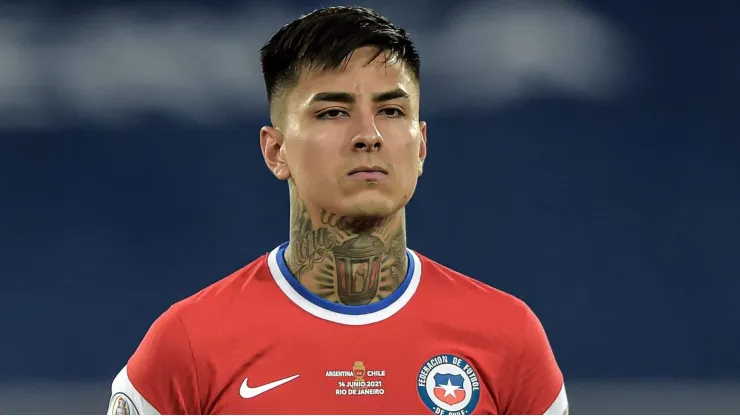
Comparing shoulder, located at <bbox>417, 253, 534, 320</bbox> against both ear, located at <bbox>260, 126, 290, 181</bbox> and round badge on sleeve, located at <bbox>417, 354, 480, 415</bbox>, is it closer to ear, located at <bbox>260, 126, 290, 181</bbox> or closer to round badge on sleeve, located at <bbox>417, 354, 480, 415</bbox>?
round badge on sleeve, located at <bbox>417, 354, 480, 415</bbox>

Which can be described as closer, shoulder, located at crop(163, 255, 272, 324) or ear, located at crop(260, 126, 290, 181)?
shoulder, located at crop(163, 255, 272, 324)

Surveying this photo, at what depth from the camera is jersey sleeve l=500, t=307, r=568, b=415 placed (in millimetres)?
2301

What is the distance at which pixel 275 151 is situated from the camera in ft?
8.00

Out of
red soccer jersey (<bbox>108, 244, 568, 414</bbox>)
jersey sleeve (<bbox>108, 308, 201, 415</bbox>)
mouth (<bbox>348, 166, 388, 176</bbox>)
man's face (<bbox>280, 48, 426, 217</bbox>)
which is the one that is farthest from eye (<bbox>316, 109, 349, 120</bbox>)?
jersey sleeve (<bbox>108, 308, 201, 415</bbox>)

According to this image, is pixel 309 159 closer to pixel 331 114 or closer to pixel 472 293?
pixel 331 114

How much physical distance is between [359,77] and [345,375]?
666 mm

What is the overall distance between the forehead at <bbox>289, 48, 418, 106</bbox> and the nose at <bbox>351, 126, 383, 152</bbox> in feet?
0.32

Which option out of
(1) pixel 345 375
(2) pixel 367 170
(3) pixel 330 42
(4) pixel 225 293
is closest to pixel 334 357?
(1) pixel 345 375

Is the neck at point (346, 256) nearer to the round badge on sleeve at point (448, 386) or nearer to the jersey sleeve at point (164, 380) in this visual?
the round badge on sleeve at point (448, 386)

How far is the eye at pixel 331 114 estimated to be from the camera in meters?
2.27

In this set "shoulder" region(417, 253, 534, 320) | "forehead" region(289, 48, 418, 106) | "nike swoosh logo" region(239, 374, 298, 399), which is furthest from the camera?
"shoulder" region(417, 253, 534, 320)

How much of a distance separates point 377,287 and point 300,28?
2.07ft

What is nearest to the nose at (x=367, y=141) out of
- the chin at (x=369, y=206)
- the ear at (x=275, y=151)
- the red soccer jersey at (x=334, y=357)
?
the chin at (x=369, y=206)

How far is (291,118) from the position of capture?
2.34 metres
